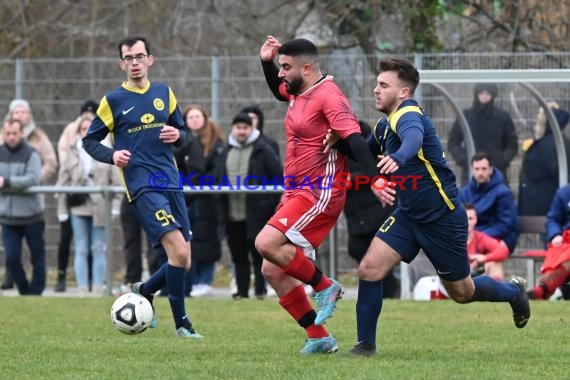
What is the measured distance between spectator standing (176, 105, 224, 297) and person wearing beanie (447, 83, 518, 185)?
2.68 metres

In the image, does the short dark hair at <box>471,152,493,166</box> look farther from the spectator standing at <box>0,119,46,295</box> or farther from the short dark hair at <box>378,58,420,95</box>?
the short dark hair at <box>378,58,420,95</box>

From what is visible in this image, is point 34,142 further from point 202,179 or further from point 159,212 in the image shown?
point 159,212

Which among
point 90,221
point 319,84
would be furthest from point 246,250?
point 319,84

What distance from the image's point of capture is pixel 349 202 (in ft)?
46.0

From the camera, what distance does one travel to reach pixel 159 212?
9.59 m

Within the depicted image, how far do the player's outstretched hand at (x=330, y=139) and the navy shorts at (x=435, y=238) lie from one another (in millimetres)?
635

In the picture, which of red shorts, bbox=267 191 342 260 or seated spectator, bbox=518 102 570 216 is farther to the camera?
seated spectator, bbox=518 102 570 216

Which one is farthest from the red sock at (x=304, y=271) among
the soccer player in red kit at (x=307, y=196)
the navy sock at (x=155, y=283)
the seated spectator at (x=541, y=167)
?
the seated spectator at (x=541, y=167)

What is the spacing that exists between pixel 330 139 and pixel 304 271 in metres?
0.87

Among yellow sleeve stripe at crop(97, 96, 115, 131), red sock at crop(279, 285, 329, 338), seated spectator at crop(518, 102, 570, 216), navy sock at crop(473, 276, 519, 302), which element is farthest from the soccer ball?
seated spectator at crop(518, 102, 570, 216)

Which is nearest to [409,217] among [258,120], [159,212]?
[159,212]

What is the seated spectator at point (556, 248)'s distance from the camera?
504 inches

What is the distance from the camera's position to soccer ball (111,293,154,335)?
9.15 m

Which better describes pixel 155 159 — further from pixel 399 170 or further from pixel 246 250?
pixel 246 250
